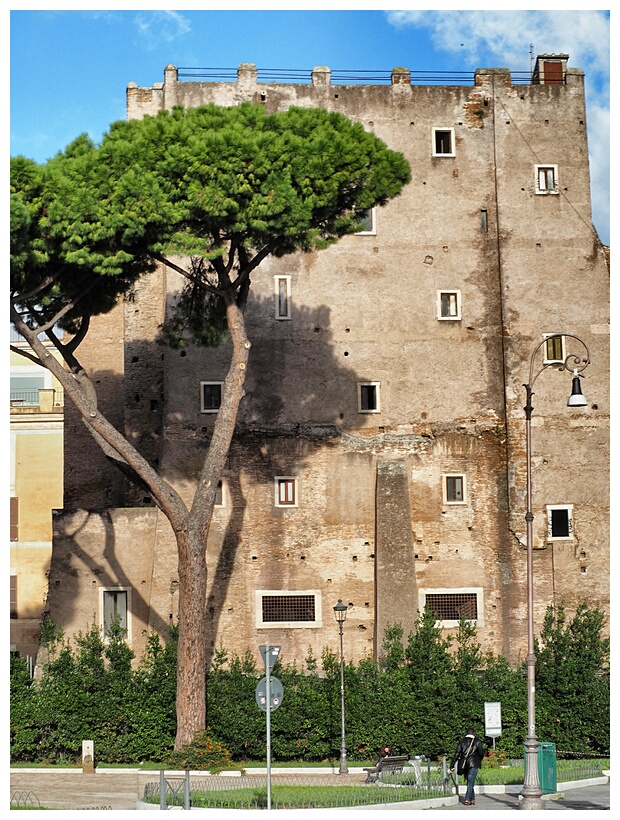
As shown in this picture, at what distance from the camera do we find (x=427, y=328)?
32.6 m

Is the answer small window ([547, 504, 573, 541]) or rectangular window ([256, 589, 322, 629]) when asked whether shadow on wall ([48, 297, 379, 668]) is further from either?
small window ([547, 504, 573, 541])

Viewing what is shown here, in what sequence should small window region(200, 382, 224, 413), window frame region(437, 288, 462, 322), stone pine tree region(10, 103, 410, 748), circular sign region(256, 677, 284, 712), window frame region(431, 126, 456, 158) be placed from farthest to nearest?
window frame region(431, 126, 456, 158) < window frame region(437, 288, 462, 322) < small window region(200, 382, 224, 413) < stone pine tree region(10, 103, 410, 748) < circular sign region(256, 677, 284, 712)

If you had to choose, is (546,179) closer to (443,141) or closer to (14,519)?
(443,141)

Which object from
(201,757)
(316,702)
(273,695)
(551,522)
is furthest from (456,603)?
(273,695)

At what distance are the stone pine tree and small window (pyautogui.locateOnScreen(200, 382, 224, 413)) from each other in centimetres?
519

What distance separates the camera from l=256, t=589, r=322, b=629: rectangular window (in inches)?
1216

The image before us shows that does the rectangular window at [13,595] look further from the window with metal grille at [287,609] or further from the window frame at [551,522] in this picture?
the window frame at [551,522]

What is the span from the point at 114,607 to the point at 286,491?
4802mm

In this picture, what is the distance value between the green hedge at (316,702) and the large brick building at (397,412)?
4.97 feet

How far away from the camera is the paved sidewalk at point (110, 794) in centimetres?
2130

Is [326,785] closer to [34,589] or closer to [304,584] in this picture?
[304,584]

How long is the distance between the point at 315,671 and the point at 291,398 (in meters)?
6.46

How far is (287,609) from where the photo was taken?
31.0 m

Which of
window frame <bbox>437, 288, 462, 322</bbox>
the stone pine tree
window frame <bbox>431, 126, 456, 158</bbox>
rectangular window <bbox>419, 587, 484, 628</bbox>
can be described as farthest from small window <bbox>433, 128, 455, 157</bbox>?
rectangular window <bbox>419, 587, 484, 628</bbox>
